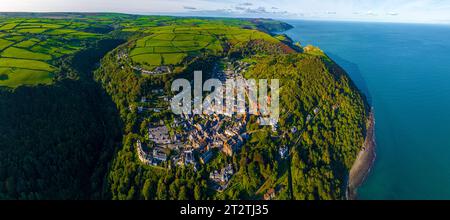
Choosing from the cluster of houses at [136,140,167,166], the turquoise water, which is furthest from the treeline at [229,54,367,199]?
the cluster of houses at [136,140,167,166]

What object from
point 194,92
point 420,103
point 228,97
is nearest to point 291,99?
point 228,97

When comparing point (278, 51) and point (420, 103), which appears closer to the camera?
point (420, 103)

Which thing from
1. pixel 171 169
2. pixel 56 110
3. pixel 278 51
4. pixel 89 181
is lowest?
pixel 89 181

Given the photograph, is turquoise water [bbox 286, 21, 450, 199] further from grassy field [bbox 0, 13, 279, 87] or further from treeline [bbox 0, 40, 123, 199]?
grassy field [bbox 0, 13, 279, 87]

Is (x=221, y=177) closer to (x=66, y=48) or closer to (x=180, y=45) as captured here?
(x=180, y=45)

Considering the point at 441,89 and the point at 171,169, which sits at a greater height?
the point at 441,89

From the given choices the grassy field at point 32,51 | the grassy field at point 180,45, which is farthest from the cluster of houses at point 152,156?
the grassy field at point 180,45
